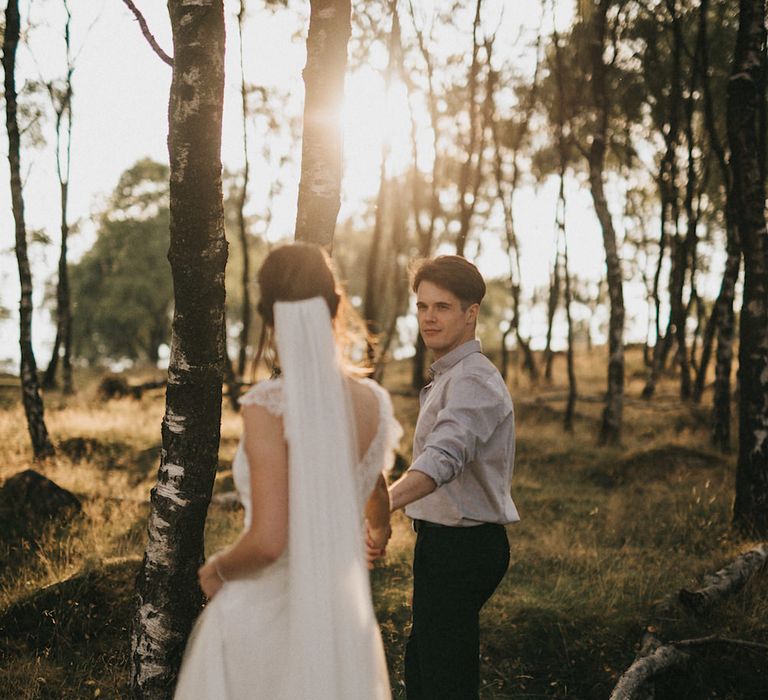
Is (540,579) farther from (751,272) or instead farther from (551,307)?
(551,307)

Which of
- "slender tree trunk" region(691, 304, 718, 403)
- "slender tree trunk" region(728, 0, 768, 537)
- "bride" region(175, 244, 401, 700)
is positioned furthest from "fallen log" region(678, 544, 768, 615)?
"slender tree trunk" region(691, 304, 718, 403)

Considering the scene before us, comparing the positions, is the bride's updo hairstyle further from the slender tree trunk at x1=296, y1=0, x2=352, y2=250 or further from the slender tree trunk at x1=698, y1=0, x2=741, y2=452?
the slender tree trunk at x1=698, y1=0, x2=741, y2=452

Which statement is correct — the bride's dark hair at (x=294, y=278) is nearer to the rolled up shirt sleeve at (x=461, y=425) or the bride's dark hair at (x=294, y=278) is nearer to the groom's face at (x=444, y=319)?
the rolled up shirt sleeve at (x=461, y=425)

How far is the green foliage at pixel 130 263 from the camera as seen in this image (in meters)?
36.4

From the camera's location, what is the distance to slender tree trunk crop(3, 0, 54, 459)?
35.6ft

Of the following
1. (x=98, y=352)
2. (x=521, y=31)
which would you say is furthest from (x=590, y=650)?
(x=98, y=352)

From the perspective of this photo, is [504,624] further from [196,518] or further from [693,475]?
[693,475]

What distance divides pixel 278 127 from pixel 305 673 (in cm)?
2299

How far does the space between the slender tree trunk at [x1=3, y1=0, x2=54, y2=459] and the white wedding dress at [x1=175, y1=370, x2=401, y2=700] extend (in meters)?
9.53

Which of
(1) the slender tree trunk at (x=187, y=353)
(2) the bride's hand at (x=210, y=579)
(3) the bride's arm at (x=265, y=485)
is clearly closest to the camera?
(3) the bride's arm at (x=265, y=485)

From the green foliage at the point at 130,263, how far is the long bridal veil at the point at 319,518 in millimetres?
34936

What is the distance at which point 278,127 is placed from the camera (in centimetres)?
2350

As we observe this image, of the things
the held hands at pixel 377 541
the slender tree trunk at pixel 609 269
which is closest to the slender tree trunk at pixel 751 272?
the held hands at pixel 377 541

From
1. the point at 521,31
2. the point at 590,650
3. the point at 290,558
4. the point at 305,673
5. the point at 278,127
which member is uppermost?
the point at 521,31
